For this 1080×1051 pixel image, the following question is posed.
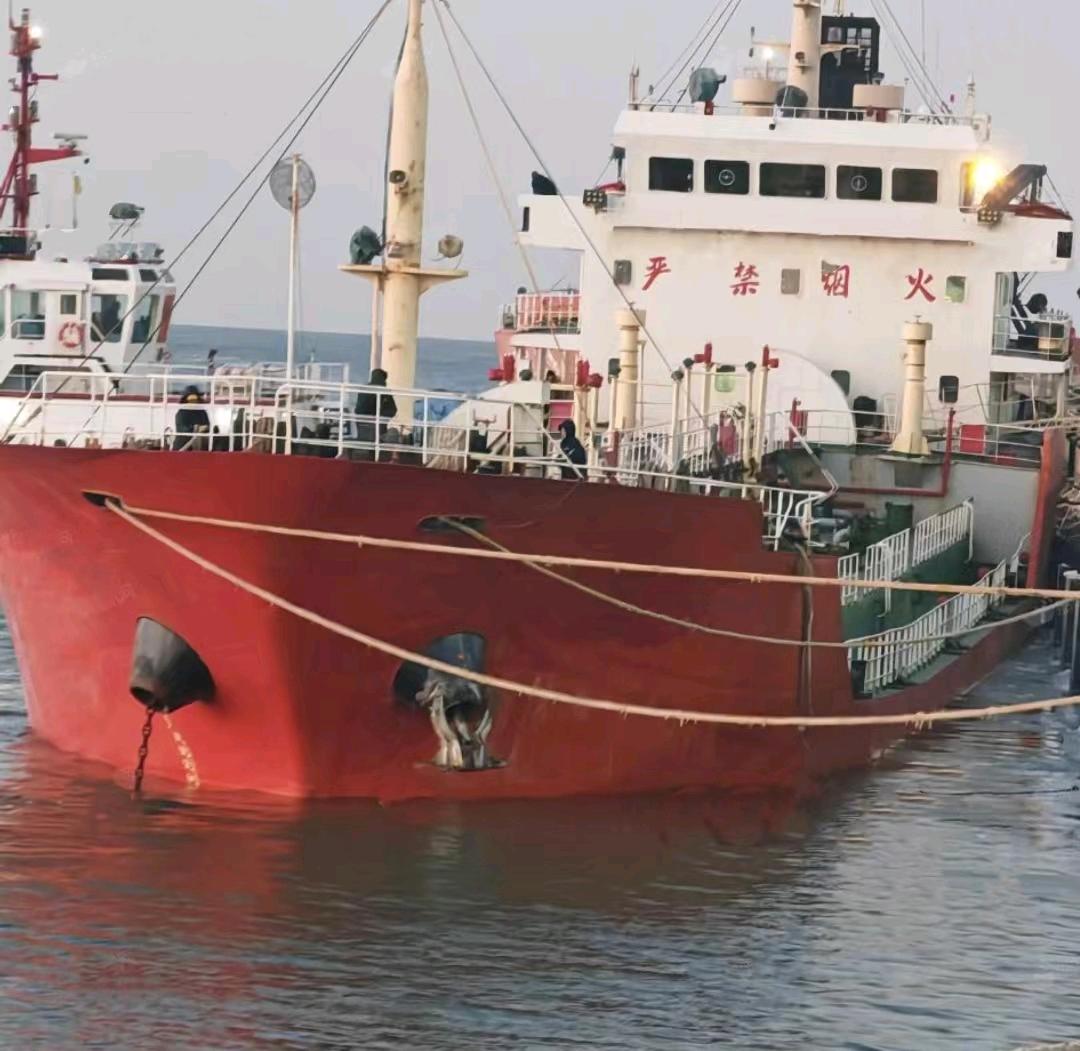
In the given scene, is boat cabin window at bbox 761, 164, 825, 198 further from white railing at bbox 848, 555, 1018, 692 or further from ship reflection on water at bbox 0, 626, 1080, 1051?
ship reflection on water at bbox 0, 626, 1080, 1051

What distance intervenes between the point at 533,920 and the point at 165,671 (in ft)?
12.3

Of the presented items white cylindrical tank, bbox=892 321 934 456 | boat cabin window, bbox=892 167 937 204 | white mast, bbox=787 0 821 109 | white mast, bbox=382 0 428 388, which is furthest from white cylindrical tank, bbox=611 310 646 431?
white mast, bbox=787 0 821 109

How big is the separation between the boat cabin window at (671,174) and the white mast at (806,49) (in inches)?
155

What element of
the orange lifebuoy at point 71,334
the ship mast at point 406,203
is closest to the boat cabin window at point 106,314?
the orange lifebuoy at point 71,334

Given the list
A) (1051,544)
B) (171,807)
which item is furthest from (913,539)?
(171,807)

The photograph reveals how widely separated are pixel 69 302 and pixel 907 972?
2470 cm

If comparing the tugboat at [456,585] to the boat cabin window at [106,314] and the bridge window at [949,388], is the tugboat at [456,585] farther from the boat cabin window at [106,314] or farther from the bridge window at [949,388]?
the boat cabin window at [106,314]

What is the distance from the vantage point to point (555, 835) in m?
18.6

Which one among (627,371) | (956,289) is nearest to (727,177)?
(956,289)

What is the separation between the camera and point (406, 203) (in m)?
19.8

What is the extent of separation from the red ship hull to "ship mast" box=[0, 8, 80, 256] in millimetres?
18406

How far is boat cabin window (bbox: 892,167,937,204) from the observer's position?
28344mm

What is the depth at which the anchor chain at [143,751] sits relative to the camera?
19.0 metres

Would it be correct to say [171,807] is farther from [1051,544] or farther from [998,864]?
[1051,544]
